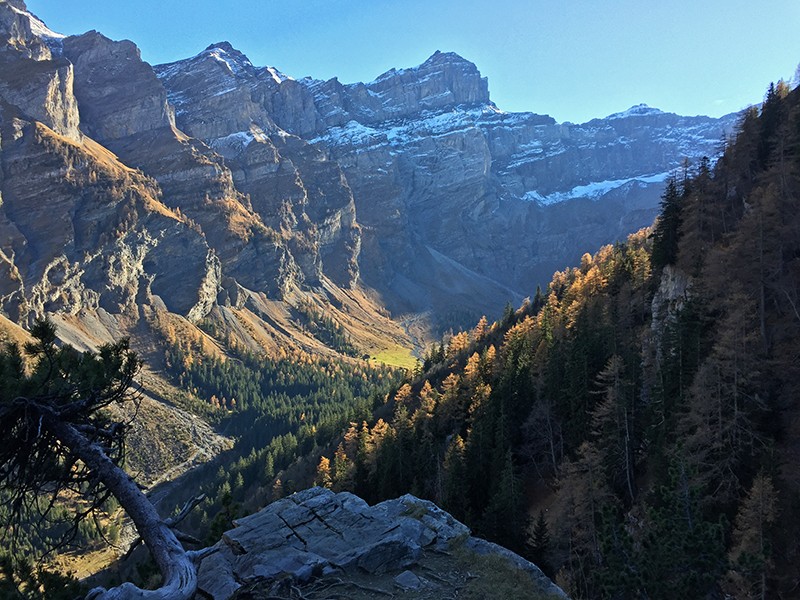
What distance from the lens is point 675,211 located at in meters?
52.1

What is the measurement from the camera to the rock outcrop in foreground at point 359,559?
507 inches

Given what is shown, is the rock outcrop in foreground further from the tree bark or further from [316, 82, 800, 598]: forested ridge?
[316, 82, 800, 598]: forested ridge

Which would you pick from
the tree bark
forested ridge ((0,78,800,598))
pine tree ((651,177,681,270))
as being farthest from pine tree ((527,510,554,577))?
pine tree ((651,177,681,270))

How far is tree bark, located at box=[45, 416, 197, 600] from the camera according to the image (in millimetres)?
8021

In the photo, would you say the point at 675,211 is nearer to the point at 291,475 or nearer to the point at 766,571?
the point at 766,571

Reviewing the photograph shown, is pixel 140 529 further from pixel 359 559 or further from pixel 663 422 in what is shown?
pixel 663 422

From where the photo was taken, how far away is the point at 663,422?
31078 millimetres

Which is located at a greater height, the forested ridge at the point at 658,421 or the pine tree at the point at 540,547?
the forested ridge at the point at 658,421

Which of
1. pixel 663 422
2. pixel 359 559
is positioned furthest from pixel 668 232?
pixel 359 559

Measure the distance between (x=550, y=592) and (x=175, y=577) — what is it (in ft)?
33.4

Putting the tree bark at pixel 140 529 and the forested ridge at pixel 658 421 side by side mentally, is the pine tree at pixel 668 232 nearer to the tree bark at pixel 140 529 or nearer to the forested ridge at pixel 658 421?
the forested ridge at pixel 658 421

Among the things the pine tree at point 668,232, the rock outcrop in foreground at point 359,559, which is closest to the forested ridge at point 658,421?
the pine tree at point 668,232

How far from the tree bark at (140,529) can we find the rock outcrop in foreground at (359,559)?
350 cm

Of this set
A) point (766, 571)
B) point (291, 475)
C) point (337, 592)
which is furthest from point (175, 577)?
point (291, 475)
